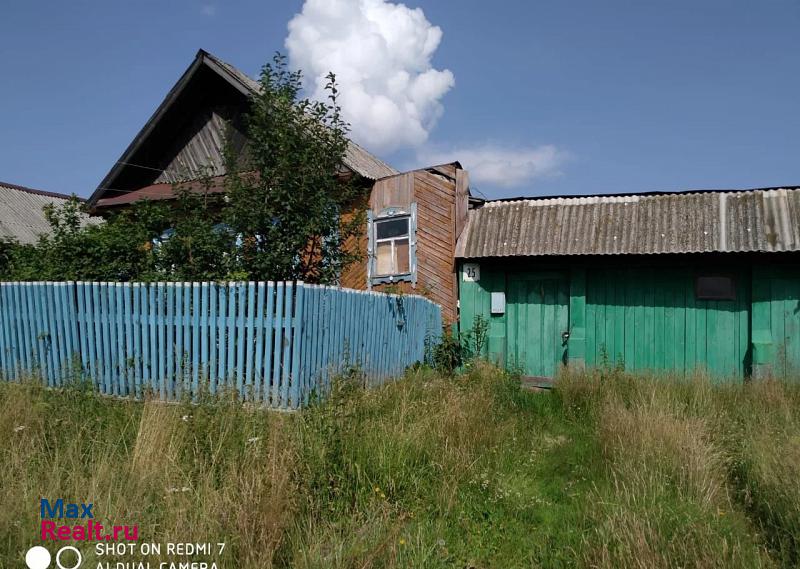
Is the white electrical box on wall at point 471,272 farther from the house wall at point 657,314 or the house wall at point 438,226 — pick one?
the house wall at point 438,226

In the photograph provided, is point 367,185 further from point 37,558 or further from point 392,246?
point 37,558

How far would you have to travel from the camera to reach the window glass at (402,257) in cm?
1153

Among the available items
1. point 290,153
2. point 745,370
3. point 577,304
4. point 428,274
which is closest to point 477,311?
point 428,274

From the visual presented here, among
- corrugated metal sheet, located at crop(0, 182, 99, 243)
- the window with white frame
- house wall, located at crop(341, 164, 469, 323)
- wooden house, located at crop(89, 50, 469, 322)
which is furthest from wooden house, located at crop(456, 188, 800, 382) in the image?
corrugated metal sheet, located at crop(0, 182, 99, 243)

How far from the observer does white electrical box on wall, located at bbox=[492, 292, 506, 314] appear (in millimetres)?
10992

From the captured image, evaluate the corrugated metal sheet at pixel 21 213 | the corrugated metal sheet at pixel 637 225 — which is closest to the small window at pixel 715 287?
the corrugated metal sheet at pixel 637 225

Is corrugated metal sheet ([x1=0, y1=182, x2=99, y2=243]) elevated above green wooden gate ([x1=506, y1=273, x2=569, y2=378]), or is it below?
above

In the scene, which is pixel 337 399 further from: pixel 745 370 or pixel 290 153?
pixel 745 370

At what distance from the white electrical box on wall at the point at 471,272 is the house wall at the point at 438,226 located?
24 centimetres

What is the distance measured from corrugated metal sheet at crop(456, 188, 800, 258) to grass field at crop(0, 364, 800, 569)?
A: 4165mm

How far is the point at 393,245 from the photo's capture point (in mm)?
11711

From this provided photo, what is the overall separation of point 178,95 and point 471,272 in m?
7.88

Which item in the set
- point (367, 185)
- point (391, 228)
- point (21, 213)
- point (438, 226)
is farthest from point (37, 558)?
point (21, 213)

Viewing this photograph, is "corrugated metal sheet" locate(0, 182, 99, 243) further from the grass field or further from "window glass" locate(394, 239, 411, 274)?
the grass field
